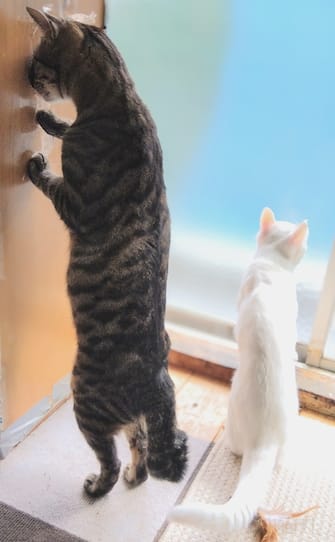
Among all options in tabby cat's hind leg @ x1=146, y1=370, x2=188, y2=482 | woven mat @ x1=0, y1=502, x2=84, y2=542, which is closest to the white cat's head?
tabby cat's hind leg @ x1=146, y1=370, x2=188, y2=482

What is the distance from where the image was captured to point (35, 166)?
1235 millimetres

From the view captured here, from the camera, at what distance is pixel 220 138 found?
1.67 m

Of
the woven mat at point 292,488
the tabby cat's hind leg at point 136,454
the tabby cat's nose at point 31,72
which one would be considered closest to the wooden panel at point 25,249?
the tabby cat's nose at point 31,72

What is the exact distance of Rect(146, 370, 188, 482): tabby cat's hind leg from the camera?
1.24m

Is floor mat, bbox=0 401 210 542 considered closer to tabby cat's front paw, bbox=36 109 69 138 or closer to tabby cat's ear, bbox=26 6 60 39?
tabby cat's front paw, bbox=36 109 69 138

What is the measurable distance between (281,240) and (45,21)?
2.76 feet

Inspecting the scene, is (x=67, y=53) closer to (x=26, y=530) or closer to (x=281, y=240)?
(x=281, y=240)

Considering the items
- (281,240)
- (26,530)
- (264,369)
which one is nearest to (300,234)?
(281,240)

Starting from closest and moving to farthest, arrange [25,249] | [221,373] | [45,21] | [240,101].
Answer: [45,21], [25,249], [240,101], [221,373]

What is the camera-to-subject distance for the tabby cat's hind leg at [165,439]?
124cm

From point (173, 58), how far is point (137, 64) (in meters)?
0.13

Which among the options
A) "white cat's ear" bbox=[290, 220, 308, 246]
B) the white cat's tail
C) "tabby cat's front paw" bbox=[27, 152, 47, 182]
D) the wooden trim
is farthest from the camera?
the wooden trim

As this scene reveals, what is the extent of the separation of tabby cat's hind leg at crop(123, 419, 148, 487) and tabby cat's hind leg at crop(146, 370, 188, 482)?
4 centimetres

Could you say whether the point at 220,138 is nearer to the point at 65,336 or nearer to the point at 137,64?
the point at 137,64
